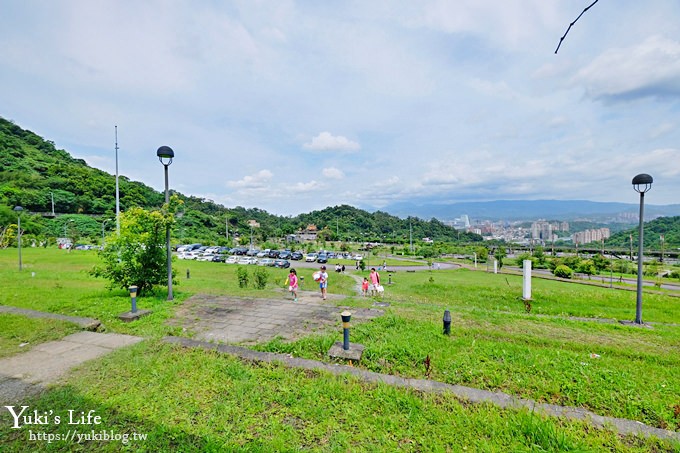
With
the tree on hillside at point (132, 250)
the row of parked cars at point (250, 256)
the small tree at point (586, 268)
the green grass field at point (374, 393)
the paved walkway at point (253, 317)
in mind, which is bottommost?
the small tree at point (586, 268)

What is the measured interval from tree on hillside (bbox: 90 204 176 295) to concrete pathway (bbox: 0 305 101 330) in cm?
182

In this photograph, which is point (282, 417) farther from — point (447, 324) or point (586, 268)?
point (586, 268)

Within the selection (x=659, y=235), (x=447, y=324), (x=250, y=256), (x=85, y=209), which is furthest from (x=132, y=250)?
(x=659, y=235)

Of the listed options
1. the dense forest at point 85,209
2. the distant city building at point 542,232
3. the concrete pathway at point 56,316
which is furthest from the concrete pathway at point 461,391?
the distant city building at point 542,232

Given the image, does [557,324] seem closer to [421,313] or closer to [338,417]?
[421,313]

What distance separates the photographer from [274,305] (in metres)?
8.19

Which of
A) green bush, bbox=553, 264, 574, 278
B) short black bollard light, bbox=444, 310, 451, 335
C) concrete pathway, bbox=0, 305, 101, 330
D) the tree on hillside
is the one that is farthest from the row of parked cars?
short black bollard light, bbox=444, 310, 451, 335

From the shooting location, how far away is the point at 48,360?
4383 millimetres

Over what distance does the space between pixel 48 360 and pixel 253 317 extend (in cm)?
350

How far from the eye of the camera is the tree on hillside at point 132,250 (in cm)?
850

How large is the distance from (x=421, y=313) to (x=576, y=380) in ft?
13.7

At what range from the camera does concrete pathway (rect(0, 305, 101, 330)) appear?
228 inches

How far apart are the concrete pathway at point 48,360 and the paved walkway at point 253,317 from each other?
138cm

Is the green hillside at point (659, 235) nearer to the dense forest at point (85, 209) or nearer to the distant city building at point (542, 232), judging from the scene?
the dense forest at point (85, 209)
